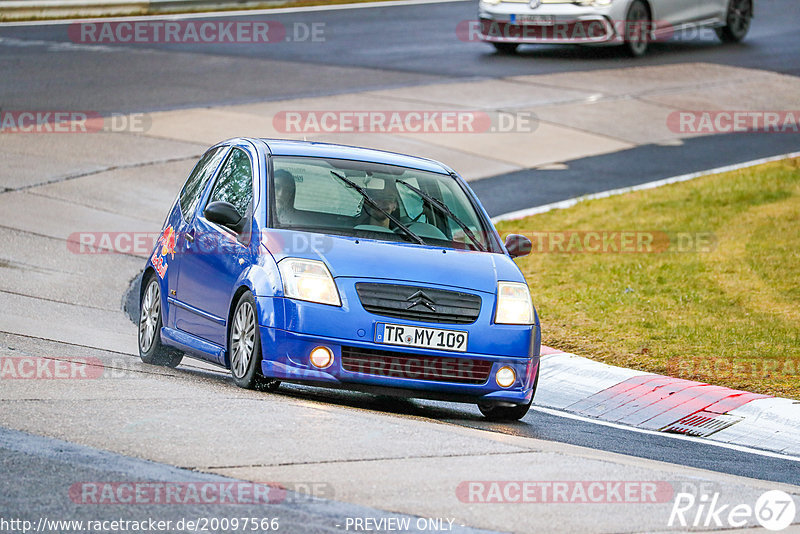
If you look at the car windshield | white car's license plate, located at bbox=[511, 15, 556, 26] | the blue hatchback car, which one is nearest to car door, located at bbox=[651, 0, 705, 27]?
white car's license plate, located at bbox=[511, 15, 556, 26]

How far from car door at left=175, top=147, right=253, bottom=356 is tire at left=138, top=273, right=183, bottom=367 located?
46 centimetres

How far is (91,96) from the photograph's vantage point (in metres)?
22.1

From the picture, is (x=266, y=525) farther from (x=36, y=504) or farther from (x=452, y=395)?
(x=452, y=395)

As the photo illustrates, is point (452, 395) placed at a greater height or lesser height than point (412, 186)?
lesser

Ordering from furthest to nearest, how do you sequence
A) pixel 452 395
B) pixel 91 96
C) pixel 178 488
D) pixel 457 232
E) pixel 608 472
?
1. pixel 91 96
2. pixel 457 232
3. pixel 452 395
4. pixel 608 472
5. pixel 178 488

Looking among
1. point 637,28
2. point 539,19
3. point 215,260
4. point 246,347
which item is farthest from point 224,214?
point 637,28

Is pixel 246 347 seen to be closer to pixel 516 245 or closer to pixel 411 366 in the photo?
pixel 411 366

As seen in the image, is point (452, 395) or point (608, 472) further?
point (452, 395)

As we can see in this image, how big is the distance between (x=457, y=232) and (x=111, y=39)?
66.0ft

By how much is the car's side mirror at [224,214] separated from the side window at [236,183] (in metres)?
0.09

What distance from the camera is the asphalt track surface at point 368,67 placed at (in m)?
20.6

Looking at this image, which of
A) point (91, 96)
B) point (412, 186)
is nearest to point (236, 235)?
point (412, 186)

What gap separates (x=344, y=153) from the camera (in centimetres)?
964

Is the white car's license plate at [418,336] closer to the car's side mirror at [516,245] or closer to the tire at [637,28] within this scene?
the car's side mirror at [516,245]
